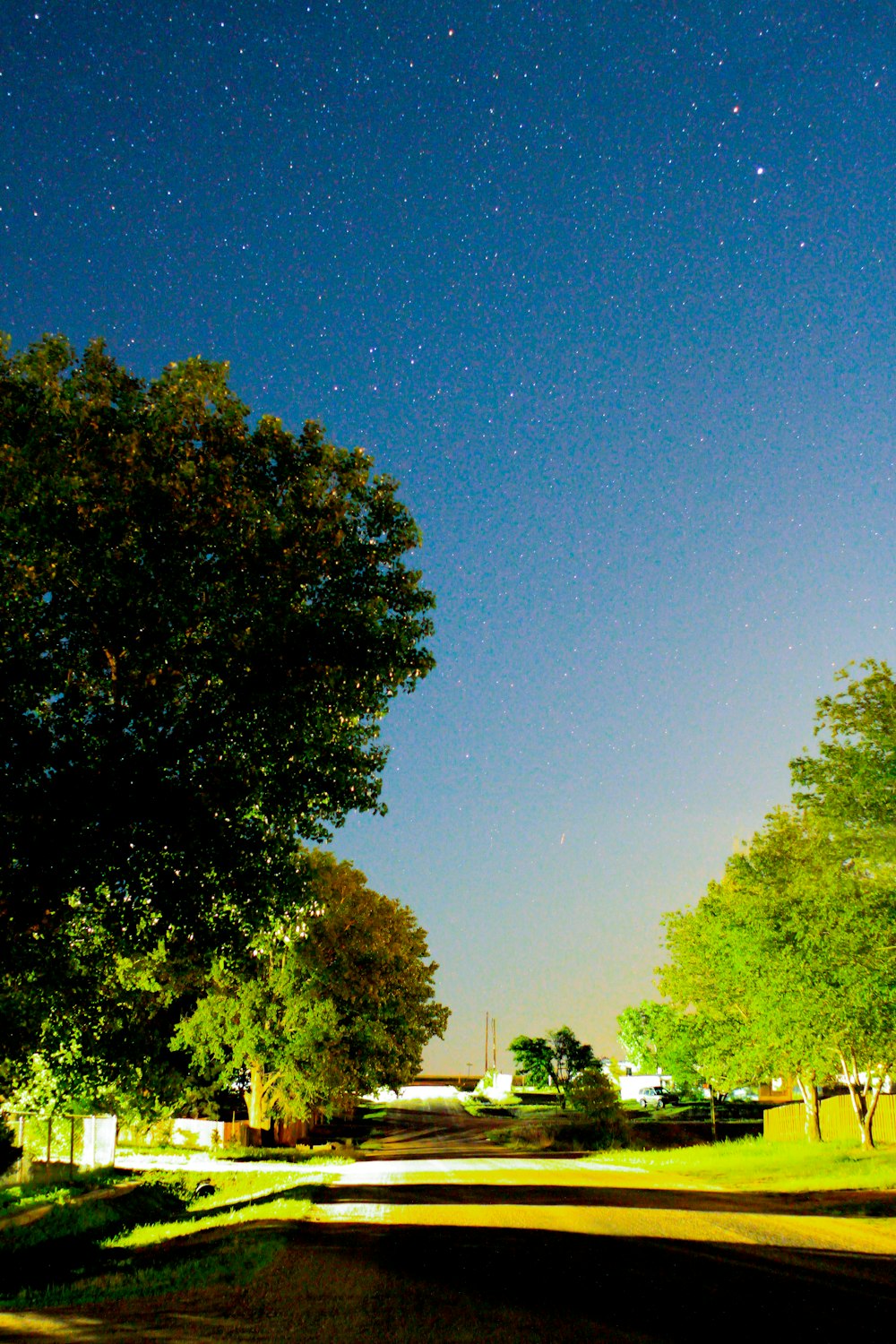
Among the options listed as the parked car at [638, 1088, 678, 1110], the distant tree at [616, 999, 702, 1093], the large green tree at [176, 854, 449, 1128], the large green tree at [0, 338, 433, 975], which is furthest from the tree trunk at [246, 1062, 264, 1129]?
the parked car at [638, 1088, 678, 1110]

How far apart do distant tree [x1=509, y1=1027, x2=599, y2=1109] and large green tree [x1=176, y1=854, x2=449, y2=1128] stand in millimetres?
79269

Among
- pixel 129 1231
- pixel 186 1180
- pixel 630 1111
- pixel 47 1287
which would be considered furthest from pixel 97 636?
pixel 630 1111

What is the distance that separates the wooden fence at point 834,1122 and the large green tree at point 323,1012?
18.1 meters

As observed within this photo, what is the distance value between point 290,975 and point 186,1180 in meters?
15.5

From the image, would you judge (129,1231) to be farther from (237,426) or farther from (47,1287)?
(237,426)

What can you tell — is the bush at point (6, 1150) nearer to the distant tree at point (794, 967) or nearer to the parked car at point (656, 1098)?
the distant tree at point (794, 967)

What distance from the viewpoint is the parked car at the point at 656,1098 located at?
96.9 meters

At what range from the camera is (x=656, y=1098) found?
104 metres

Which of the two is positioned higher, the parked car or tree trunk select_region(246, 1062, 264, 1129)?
tree trunk select_region(246, 1062, 264, 1129)

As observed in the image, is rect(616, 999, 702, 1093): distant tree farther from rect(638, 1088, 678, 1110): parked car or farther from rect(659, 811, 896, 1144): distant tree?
rect(638, 1088, 678, 1110): parked car

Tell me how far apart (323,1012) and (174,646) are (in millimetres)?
28948

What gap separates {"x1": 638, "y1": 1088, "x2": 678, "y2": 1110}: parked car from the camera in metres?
96.9

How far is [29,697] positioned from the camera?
15234 millimetres

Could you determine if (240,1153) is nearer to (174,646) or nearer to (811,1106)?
(811,1106)
